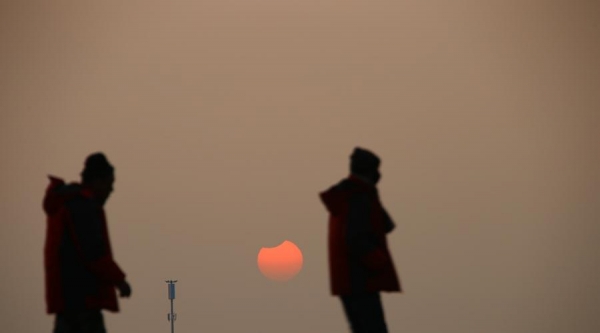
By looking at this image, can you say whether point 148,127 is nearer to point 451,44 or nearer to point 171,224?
point 171,224

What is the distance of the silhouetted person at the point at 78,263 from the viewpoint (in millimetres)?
3717

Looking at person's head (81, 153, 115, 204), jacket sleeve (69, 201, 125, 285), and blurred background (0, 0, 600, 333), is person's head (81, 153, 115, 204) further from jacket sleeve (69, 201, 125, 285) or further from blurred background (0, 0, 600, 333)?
blurred background (0, 0, 600, 333)

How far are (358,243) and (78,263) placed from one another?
0.93 metres

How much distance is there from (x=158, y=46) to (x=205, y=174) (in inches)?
32.3

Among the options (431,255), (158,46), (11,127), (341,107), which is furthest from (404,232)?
(11,127)

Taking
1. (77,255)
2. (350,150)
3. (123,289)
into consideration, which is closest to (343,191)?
(123,289)

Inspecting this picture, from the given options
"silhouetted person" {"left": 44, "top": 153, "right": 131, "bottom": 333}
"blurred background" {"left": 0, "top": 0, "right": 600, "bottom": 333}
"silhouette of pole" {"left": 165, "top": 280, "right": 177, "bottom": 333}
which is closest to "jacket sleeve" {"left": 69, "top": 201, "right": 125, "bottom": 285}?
"silhouetted person" {"left": 44, "top": 153, "right": 131, "bottom": 333}

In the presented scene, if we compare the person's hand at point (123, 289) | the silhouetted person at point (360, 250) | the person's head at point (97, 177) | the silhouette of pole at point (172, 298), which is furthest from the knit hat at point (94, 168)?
the silhouette of pole at point (172, 298)

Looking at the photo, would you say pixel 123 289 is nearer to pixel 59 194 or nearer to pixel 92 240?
pixel 92 240

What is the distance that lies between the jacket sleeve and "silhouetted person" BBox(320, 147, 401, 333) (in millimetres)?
743

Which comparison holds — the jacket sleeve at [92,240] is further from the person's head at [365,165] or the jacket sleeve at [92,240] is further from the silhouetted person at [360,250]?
the person's head at [365,165]

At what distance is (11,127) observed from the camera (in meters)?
6.98

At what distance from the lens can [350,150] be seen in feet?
22.1

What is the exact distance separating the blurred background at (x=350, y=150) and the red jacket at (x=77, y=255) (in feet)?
9.60
